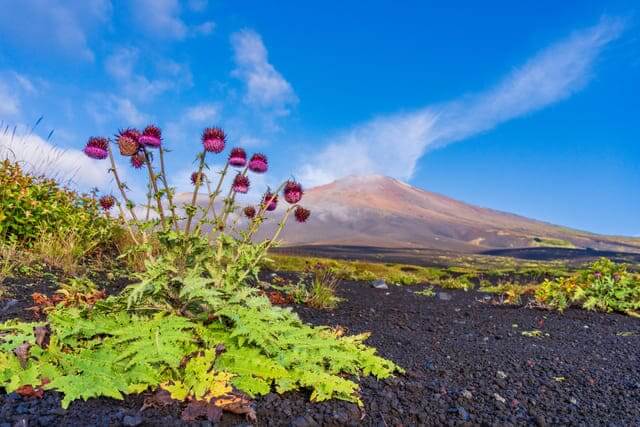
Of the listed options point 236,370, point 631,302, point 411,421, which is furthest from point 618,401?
point 631,302

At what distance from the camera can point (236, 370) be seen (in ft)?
9.22

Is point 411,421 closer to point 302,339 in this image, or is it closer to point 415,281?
point 302,339

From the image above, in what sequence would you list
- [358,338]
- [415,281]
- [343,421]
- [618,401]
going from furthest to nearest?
[415,281]
[358,338]
[618,401]
[343,421]

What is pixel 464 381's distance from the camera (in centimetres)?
374

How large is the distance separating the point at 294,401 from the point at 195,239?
132 cm

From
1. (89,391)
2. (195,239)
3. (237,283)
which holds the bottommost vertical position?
(89,391)

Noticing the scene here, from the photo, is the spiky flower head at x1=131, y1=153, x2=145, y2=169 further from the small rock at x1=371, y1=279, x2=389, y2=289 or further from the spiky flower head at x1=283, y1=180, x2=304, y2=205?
the small rock at x1=371, y1=279, x2=389, y2=289

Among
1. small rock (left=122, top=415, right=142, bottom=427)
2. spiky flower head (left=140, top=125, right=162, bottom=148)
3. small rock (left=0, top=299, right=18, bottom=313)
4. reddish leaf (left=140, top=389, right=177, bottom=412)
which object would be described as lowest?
small rock (left=122, top=415, right=142, bottom=427)

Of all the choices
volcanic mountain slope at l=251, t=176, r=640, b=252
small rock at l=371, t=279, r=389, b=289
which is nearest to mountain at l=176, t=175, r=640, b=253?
volcanic mountain slope at l=251, t=176, r=640, b=252

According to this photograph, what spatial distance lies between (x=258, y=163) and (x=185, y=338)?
1718 mm

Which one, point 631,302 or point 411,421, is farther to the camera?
point 631,302

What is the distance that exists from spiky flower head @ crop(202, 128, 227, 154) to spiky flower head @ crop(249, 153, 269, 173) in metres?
0.40

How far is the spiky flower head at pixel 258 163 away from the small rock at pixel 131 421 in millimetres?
2249

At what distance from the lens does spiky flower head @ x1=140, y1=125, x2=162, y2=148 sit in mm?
3666
